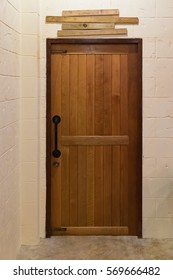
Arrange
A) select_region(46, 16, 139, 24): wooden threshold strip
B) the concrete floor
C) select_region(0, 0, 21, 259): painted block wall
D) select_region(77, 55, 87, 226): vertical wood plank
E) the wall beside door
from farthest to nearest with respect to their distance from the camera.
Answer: select_region(77, 55, 87, 226): vertical wood plank, select_region(46, 16, 139, 24): wooden threshold strip, the wall beside door, the concrete floor, select_region(0, 0, 21, 259): painted block wall

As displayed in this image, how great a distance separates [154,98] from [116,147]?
2.02 feet

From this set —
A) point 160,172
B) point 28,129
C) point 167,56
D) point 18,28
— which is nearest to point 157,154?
point 160,172

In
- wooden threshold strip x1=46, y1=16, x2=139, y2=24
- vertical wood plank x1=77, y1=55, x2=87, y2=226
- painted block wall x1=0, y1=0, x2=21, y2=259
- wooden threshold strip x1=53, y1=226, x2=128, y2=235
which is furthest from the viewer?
wooden threshold strip x1=53, y1=226, x2=128, y2=235

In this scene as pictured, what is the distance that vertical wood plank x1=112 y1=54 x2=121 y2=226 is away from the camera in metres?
4.42

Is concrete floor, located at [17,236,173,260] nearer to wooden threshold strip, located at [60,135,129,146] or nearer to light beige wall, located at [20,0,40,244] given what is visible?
light beige wall, located at [20,0,40,244]

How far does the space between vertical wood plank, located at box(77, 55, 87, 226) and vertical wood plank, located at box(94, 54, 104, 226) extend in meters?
0.12

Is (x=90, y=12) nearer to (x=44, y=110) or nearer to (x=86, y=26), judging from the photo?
(x=86, y=26)

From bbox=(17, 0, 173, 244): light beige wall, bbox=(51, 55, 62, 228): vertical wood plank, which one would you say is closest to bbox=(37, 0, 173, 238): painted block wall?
bbox=(17, 0, 173, 244): light beige wall

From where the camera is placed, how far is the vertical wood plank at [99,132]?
174 inches

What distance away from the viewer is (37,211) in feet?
14.4

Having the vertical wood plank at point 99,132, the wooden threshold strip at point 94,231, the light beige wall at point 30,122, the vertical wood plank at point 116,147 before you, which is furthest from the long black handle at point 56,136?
the wooden threshold strip at point 94,231

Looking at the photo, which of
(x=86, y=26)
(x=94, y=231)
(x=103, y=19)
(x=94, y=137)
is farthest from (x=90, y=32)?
(x=94, y=231)

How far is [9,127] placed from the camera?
372cm

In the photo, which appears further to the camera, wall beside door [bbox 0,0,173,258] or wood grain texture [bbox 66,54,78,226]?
wood grain texture [bbox 66,54,78,226]
